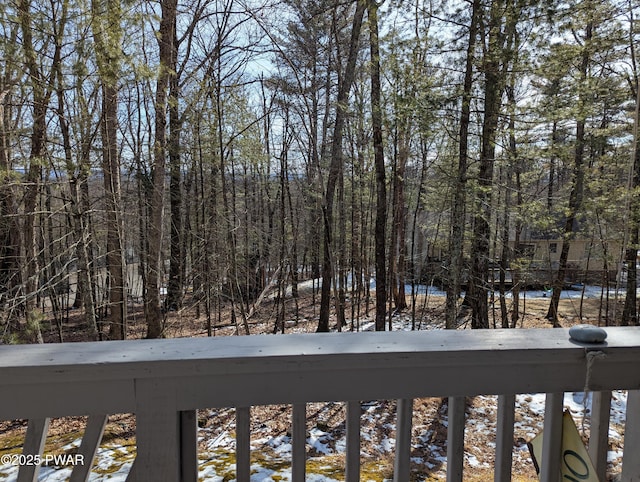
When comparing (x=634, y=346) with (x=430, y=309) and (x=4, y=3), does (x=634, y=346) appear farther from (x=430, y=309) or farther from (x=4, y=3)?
(x=430, y=309)

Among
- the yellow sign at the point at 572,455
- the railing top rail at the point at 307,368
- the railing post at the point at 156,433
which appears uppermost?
the railing top rail at the point at 307,368

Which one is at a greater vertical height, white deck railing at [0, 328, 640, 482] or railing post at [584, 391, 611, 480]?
white deck railing at [0, 328, 640, 482]

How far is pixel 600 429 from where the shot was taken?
88 cm

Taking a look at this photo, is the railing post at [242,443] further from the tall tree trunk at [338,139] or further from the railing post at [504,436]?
the tall tree trunk at [338,139]

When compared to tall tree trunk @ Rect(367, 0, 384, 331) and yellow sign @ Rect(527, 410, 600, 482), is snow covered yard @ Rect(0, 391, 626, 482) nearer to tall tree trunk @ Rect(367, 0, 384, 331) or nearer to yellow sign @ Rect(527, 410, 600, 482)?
yellow sign @ Rect(527, 410, 600, 482)

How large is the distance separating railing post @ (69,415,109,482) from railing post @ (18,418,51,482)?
0.08m

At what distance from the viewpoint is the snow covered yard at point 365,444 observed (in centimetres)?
207

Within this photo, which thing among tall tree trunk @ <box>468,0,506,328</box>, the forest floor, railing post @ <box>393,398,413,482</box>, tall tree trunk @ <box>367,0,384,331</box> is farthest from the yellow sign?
tall tree trunk @ <box>367,0,384,331</box>

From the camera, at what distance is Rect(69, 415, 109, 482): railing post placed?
2.47 feet

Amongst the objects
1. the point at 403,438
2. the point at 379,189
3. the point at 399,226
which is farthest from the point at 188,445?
the point at 399,226

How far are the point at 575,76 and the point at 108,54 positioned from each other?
5.78 m

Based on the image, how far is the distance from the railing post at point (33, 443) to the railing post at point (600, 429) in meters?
1.19

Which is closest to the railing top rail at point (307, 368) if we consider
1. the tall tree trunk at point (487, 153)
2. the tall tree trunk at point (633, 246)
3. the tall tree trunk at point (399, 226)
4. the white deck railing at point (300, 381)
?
the white deck railing at point (300, 381)

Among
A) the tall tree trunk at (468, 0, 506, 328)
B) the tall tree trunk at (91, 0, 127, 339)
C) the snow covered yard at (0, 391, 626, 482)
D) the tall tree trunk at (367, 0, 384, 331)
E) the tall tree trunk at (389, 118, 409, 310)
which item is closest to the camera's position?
the snow covered yard at (0, 391, 626, 482)
